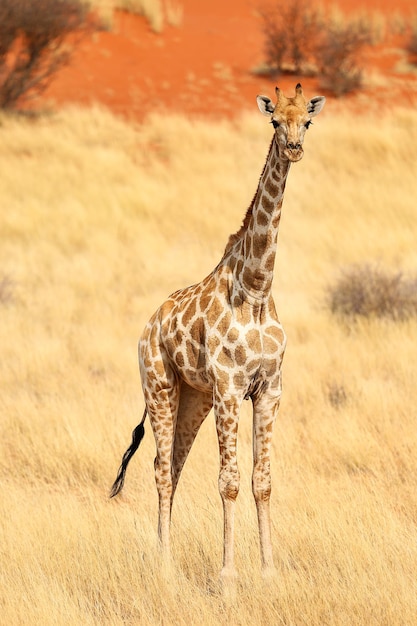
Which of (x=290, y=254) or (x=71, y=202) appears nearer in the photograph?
(x=290, y=254)

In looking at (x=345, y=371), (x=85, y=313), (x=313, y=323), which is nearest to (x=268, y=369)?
(x=345, y=371)

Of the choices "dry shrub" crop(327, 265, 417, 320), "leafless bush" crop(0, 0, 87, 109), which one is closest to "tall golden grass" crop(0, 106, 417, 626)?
"dry shrub" crop(327, 265, 417, 320)

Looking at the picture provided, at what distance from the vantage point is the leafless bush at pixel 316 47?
26.1 m

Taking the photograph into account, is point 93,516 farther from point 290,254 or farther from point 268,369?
point 290,254

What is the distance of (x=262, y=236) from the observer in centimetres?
445

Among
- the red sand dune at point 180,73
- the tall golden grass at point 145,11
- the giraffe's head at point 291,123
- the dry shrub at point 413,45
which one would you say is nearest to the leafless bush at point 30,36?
the red sand dune at point 180,73

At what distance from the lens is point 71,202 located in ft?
57.1

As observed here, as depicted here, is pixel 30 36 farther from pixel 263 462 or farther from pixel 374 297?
pixel 263 462

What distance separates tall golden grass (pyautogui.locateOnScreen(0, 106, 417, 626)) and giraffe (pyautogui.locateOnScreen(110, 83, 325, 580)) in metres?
0.40

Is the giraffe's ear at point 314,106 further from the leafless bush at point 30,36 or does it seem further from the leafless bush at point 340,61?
the leafless bush at point 340,61

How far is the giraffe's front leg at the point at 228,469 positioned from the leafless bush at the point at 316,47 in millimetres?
22205

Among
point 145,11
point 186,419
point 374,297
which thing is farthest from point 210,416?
point 145,11

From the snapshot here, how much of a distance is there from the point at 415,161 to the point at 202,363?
15.4 m

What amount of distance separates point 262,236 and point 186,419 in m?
1.30
